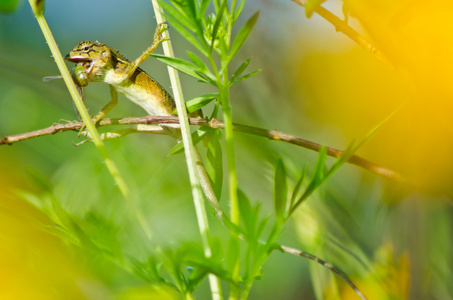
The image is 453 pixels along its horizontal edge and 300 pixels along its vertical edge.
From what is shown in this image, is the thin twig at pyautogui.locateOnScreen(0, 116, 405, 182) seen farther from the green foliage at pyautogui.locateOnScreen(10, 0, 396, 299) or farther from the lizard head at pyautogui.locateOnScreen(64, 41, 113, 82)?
the lizard head at pyautogui.locateOnScreen(64, 41, 113, 82)

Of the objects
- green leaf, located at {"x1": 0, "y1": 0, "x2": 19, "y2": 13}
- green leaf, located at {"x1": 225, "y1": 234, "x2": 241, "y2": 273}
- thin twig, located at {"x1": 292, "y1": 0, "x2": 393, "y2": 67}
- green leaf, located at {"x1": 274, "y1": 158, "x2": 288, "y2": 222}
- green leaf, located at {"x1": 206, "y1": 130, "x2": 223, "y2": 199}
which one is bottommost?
green leaf, located at {"x1": 225, "y1": 234, "x2": 241, "y2": 273}

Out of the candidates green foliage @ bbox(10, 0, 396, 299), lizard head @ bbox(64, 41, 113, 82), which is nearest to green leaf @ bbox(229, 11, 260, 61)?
green foliage @ bbox(10, 0, 396, 299)

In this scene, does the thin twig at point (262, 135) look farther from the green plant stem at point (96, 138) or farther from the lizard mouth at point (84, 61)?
the lizard mouth at point (84, 61)

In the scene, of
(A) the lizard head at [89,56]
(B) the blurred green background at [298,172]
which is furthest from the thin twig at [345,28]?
(A) the lizard head at [89,56]

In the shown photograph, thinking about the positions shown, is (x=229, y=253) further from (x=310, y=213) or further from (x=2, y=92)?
(x=2, y=92)

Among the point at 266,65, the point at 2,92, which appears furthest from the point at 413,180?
the point at 2,92

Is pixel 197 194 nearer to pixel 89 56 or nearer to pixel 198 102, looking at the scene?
pixel 198 102
